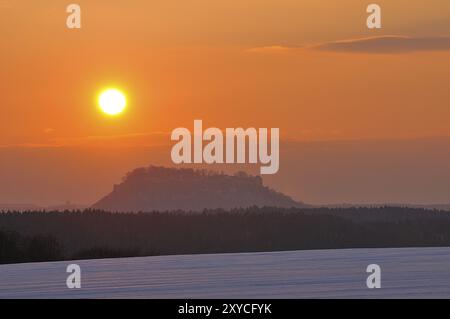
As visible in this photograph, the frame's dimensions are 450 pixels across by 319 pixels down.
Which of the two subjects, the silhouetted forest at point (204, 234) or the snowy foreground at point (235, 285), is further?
the silhouetted forest at point (204, 234)

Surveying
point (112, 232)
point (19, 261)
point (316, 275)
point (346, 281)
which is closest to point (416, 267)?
point (316, 275)

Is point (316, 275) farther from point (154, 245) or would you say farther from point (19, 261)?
point (154, 245)

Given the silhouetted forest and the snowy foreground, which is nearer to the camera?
the snowy foreground

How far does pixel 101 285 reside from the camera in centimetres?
8006

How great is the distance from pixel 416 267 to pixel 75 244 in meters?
71.3
